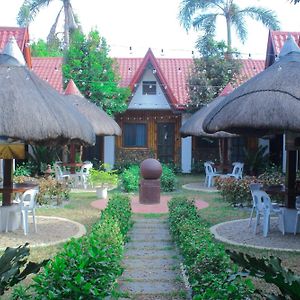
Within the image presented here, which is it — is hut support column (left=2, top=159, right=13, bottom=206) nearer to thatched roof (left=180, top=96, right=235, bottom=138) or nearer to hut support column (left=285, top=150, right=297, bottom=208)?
hut support column (left=285, top=150, right=297, bottom=208)

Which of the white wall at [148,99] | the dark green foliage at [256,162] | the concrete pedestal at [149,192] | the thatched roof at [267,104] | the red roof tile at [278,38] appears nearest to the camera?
the thatched roof at [267,104]

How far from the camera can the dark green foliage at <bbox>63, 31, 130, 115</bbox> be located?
20312mm

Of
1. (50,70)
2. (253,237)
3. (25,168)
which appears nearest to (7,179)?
(253,237)

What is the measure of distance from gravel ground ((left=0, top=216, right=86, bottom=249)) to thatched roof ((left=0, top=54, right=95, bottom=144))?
169 centimetres

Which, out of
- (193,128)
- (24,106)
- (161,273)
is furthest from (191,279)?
(193,128)

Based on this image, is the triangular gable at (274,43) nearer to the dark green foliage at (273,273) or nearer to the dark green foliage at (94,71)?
the dark green foliage at (94,71)

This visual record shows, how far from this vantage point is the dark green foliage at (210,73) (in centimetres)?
2072

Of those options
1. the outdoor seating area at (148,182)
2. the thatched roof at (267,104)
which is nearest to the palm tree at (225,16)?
the outdoor seating area at (148,182)

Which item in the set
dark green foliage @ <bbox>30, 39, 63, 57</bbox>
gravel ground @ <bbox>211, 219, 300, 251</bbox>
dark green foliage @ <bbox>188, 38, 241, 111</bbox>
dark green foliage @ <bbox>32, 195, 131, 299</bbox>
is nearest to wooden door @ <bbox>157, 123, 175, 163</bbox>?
dark green foliage @ <bbox>188, 38, 241, 111</bbox>

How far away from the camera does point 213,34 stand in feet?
78.8

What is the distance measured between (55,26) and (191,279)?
78.0 ft

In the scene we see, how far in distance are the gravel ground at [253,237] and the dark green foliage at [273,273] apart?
4.89 m

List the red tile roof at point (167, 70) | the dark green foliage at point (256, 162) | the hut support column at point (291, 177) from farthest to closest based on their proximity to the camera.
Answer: the red tile roof at point (167, 70), the dark green foliage at point (256, 162), the hut support column at point (291, 177)

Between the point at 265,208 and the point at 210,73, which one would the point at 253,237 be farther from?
the point at 210,73
